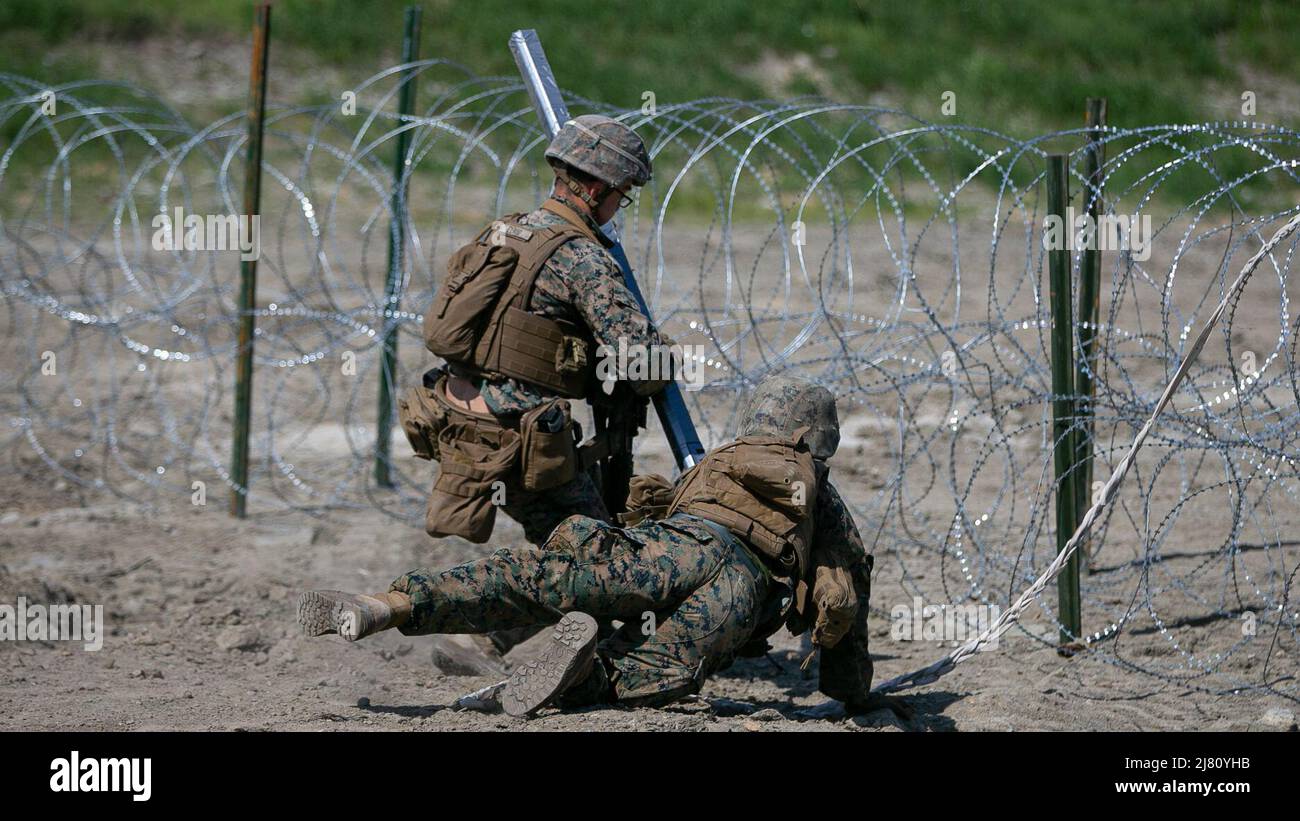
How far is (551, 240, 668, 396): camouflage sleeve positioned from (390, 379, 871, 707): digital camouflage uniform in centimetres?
59

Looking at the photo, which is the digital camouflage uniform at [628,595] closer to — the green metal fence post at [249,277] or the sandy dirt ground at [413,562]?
the sandy dirt ground at [413,562]

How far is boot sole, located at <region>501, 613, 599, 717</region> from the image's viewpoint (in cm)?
387

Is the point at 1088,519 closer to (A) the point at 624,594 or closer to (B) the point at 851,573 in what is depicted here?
(B) the point at 851,573

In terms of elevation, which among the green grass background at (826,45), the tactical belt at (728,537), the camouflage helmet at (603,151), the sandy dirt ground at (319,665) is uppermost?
the green grass background at (826,45)

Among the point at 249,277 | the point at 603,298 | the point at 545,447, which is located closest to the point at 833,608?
the point at 545,447

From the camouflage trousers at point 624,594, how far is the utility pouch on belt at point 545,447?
292 millimetres

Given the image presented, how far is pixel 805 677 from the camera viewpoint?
5184mm

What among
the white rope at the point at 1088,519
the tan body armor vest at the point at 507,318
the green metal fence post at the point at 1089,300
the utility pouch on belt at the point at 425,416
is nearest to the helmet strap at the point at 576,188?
the tan body armor vest at the point at 507,318

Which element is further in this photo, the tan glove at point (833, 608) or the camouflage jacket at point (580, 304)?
the camouflage jacket at point (580, 304)

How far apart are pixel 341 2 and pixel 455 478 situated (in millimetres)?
16321

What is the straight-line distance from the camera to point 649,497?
4.66m

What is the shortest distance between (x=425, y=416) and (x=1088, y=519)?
2.18 meters

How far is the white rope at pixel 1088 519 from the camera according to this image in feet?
13.6

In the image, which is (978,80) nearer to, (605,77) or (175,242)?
(605,77)
